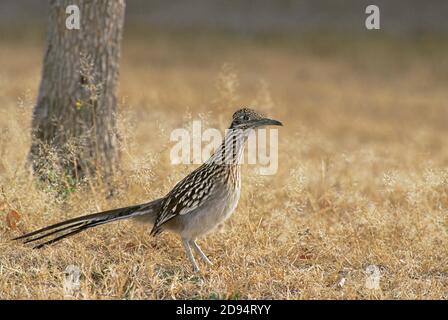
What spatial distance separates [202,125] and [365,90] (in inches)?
461

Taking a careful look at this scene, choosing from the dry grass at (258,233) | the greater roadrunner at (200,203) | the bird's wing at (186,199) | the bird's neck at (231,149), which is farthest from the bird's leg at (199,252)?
the bird's neck at (231,149)

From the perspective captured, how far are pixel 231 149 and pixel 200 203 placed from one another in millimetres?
455

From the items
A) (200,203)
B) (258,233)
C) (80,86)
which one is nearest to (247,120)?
(200,203)

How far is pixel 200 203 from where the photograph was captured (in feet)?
17.8

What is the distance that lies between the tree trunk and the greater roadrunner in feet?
5.17

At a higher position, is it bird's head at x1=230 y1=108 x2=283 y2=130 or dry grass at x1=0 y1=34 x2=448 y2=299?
bird's head at x1=230 y1=108 x2=283 y2=130

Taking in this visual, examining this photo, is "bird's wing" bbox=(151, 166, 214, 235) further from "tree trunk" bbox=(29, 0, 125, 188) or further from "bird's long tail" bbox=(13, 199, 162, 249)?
"tree trunk" bbox=(29, 0, 125, 188)

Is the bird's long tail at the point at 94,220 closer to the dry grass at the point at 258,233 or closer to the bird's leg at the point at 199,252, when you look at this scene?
the dry grass at the point at 258,233

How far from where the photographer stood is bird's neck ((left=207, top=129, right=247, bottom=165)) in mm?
5520

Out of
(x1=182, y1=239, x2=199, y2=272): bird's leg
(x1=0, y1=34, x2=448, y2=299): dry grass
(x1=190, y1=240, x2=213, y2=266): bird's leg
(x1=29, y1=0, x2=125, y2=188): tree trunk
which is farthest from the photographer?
(x1=29, y1=0, x2=125, y2=188): tree trunk

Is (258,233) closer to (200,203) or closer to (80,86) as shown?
(200,203)

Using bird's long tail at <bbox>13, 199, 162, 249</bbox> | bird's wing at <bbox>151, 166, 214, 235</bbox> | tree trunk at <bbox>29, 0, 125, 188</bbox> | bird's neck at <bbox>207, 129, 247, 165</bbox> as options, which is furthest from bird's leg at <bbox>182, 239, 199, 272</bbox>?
tree trunk at <bbox>29, 0, 125, 188</bbox>

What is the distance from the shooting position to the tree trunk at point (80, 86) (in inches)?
277

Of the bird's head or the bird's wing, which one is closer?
the bird's wing
